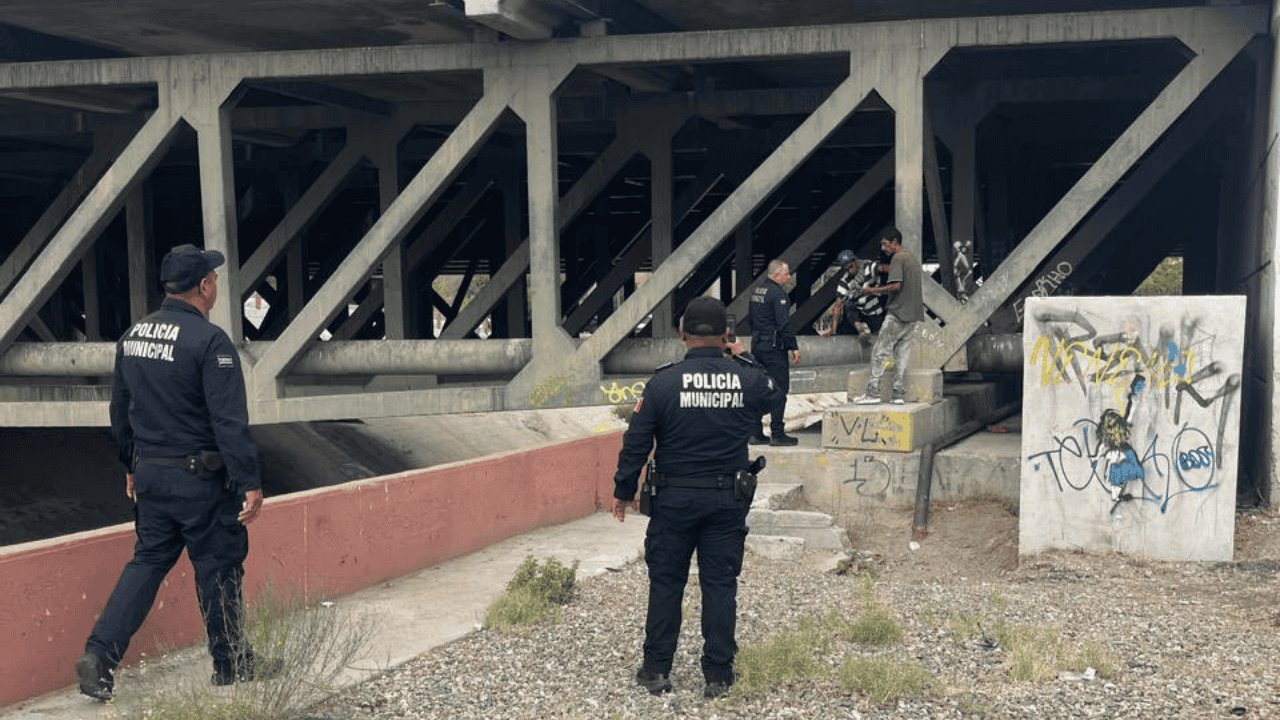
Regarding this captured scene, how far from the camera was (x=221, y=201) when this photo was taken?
1235cm

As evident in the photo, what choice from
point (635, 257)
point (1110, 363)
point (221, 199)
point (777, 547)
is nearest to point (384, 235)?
point (221, 199)

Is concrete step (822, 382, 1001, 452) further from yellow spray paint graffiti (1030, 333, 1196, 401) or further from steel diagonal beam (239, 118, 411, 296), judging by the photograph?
steel diagonal beam (239, 118, 411, 296)

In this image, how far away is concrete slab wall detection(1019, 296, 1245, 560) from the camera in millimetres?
8750

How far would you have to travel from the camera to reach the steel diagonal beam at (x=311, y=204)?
15.7 metres

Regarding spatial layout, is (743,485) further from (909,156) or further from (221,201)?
(221,201)

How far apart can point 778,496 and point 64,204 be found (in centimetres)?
1075

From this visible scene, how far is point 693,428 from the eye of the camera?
560cm

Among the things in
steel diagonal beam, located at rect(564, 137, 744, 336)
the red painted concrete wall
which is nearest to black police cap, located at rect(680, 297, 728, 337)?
the red painted concrete wall

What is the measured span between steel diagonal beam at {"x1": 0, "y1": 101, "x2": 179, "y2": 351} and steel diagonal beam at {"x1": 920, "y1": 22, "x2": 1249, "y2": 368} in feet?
25.3

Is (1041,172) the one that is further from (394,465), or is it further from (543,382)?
(543,382)

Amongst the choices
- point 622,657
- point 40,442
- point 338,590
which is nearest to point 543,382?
point 338,590

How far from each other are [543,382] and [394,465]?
991cm

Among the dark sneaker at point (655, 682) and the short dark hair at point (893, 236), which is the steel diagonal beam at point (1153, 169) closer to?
the short dark hair at point (893, 236)

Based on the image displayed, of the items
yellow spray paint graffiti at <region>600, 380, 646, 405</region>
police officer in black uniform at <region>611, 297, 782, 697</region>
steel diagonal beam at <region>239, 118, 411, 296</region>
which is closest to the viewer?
police officer in black uniform at <region>611, 297, 782, 697</region>
